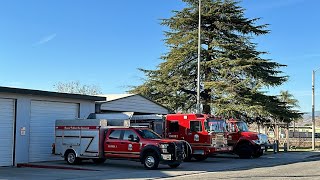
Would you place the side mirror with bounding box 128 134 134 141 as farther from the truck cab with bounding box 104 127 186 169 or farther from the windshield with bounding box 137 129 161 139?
the windshield with bounding box 137 129 161 139

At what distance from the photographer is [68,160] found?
22359mm

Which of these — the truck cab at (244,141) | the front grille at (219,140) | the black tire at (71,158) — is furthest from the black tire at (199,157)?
the black tire at (71,158)

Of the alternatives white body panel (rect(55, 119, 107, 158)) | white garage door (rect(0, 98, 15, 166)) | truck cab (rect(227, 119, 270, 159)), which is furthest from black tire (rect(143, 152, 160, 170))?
truck cab (rect(227, 119, 270, 159))

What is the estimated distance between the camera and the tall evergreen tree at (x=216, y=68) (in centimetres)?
3725

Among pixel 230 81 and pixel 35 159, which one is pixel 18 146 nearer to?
pixel 35 159

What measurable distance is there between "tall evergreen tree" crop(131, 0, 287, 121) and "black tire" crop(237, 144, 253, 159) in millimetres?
8330

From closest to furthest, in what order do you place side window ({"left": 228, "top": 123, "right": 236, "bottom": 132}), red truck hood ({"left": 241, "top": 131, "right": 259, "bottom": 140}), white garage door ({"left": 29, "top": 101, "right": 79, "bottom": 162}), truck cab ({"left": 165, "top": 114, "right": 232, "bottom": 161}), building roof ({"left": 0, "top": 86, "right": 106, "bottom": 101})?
building roof ({"left": 0, "top": 86, "right": 106, "bottom": 101}) < white garage door ({"left": 29, "top": 101, "right": 79, "bottom": 162}) < truck cab ({"left": 165, "top": 114, "right": 232, "bottom": 161}) < red truck hood ({"left": 241, "top": 131, "right": 259, "bottom": 140}) < side window ({"left": 228, "top": 123, "right": 236, "bottom": 132})

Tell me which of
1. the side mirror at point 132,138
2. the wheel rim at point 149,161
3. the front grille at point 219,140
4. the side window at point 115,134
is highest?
the side window at point 115,134

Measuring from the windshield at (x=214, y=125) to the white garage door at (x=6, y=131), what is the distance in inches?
384

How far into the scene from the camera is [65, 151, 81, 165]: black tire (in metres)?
22.1

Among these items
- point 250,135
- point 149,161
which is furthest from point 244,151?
point 149,161

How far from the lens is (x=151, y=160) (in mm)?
19828

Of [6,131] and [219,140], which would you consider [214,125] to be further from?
[6,131]

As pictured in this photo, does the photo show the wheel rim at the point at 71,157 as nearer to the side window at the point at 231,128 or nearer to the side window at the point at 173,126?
the side window at the point at 173,126
